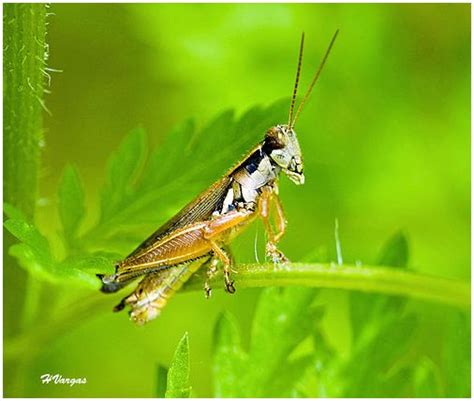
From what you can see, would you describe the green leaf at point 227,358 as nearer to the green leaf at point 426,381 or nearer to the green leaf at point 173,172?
the green leaf at point 173,172

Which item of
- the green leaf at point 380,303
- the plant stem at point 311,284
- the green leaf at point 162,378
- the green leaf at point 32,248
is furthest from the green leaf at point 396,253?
the green leaf at point 32,248

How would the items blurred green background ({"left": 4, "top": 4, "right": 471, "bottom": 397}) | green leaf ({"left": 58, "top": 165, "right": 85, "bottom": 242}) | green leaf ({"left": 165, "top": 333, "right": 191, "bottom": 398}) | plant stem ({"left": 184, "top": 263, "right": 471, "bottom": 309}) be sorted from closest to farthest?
green leaf ({"left": 165, "top": 333, "right": 191, "bottom": 398})
plant stem ({"left": 184, "top": 263, "right": 471, "bottom": 309})
green leaf ({"left": 58, "top": 165, "right": 85, "bottom": 242})
blurred green background ({"left": 4, "top": 4, "right": 471, "bottom": 397})

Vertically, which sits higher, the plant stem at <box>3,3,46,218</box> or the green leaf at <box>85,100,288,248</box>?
the plant stem at <box>3,3,46,218</box>

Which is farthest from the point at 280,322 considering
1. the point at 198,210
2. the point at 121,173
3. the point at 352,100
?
the point at 352,100

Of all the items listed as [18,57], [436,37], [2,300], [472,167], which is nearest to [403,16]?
[436,37]

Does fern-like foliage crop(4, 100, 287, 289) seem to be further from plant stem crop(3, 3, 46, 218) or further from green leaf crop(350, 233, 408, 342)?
green leaf crop(350, 233, 408, 342)

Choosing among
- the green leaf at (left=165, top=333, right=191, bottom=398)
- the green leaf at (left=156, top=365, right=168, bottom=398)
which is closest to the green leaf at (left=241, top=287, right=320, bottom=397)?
the green leaf at (left=156, top=365, right=168, bottom=398)

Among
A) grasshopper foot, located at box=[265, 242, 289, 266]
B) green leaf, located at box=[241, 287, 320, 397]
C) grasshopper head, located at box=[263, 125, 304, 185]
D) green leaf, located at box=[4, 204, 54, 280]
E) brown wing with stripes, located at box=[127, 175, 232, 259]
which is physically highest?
grasshopper head, located at box=[263, 125, 304, 185]
